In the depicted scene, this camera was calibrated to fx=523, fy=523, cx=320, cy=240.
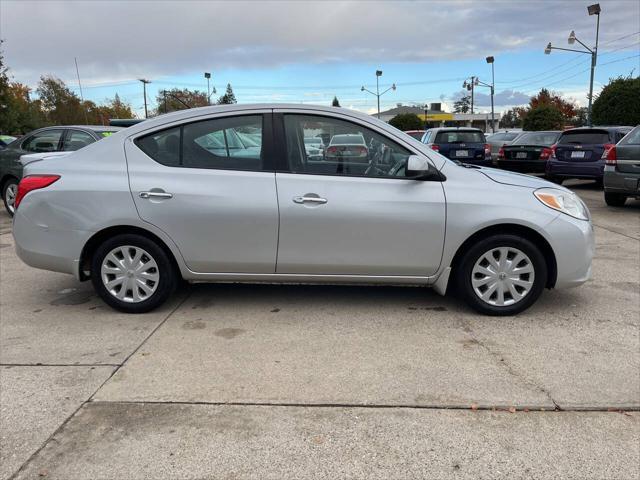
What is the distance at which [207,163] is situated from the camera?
4.30 m

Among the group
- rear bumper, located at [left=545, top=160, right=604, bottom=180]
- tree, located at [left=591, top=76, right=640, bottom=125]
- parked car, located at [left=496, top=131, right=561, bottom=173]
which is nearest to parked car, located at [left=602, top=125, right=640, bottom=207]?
rear bumper, located at [left=545, top=160, right=604, bottom=180]

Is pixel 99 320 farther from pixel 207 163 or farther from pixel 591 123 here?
pixel 591 123

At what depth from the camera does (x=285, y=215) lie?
4.18m

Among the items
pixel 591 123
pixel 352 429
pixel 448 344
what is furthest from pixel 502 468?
pixel 591 123

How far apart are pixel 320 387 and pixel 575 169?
11201 millimetres

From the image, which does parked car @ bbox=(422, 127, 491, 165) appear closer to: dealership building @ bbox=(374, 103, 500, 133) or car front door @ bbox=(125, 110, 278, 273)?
car front door @ bbox=(125, 110, 278, 273)

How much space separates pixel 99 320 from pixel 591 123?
28737mm

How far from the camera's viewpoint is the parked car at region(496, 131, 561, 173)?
14.4 m

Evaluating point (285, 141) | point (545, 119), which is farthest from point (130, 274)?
point (545, 119)

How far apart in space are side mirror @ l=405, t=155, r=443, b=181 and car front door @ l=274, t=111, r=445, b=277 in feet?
0.16

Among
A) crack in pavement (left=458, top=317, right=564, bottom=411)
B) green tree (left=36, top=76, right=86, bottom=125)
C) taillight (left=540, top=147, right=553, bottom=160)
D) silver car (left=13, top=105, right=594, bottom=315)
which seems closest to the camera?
crack in pavement (left=458, top=317, right=564, bottom=411)

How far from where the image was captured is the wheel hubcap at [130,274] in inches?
171

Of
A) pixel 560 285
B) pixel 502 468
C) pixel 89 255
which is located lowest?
pixel 502 468

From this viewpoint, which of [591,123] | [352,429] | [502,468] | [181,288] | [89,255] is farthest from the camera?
[591,123]
